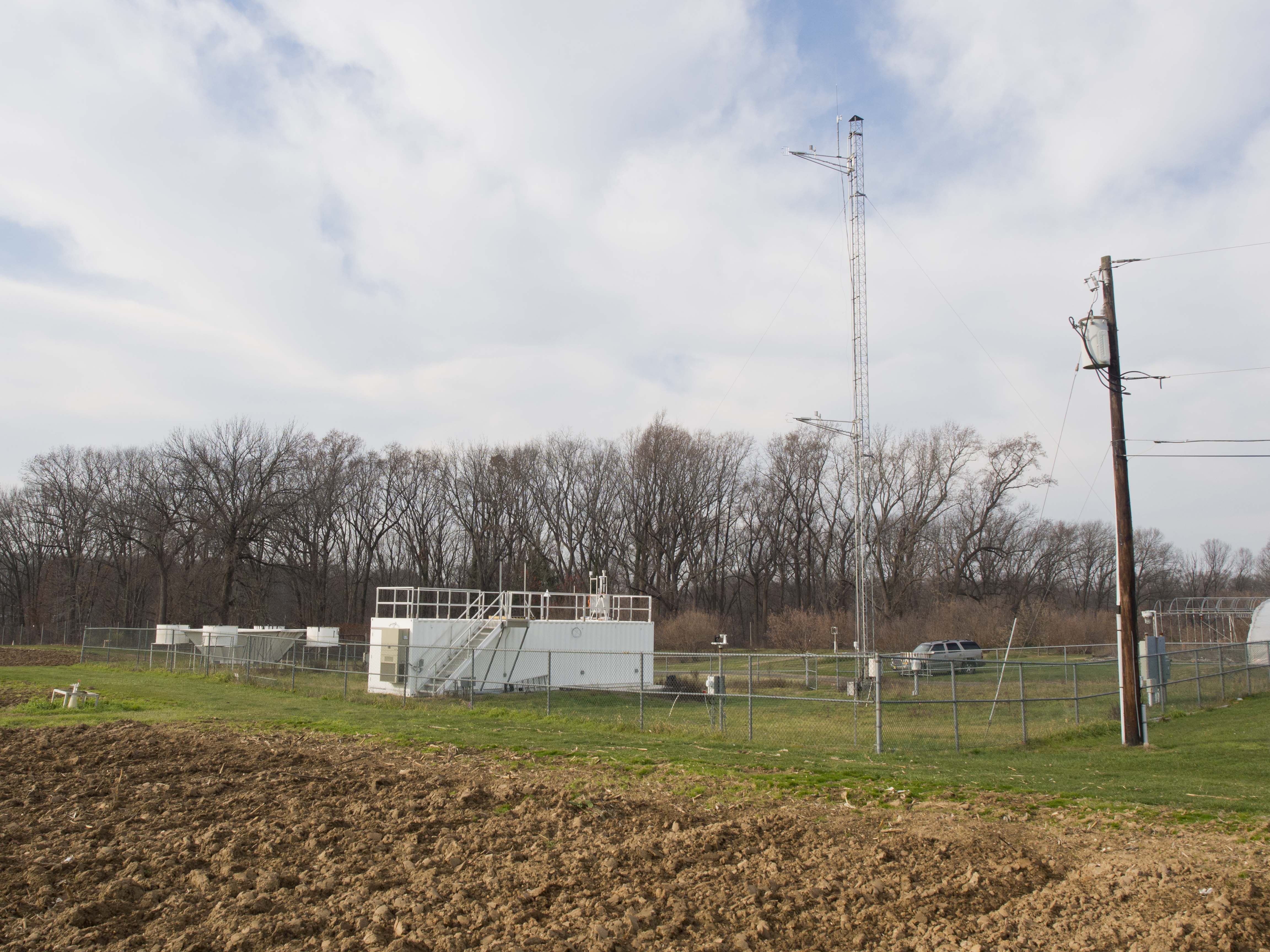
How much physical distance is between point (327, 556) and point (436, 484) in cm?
1015

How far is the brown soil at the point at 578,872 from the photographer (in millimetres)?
5137

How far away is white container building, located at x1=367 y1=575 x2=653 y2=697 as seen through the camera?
A: 24.6 metres

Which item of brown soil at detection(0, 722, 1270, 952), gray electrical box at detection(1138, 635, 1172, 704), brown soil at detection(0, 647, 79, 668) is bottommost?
brown soil at detection(0, 647, 79, 668)

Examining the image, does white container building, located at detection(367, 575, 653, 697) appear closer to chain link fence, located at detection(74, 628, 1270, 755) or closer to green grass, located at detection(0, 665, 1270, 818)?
chain link fence, located at detection(74, 628, 1270, 755)

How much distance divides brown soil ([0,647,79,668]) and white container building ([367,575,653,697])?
54.2 feet

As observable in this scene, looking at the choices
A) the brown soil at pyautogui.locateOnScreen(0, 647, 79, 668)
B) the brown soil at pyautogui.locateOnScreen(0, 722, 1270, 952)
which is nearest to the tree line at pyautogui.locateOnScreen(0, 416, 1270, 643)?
the brown soil at pyautogui.locateOnScreen(0, 647, 79, 668)

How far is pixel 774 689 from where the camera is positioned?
29125 mm

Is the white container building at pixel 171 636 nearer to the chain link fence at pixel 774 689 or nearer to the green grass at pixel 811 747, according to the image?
the chain link fence at pixel 774 689

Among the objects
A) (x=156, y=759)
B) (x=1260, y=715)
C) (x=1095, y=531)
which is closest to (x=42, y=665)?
(x=156, y=759)

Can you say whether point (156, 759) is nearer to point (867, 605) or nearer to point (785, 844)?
point (785, 844)

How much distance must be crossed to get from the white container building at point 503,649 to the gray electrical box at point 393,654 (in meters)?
0.04

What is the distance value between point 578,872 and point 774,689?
2384cm

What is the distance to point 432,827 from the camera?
7523mm

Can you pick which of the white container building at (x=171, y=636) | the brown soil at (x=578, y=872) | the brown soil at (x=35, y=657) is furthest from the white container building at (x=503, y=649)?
the brown soil at (x=35, y=657)
